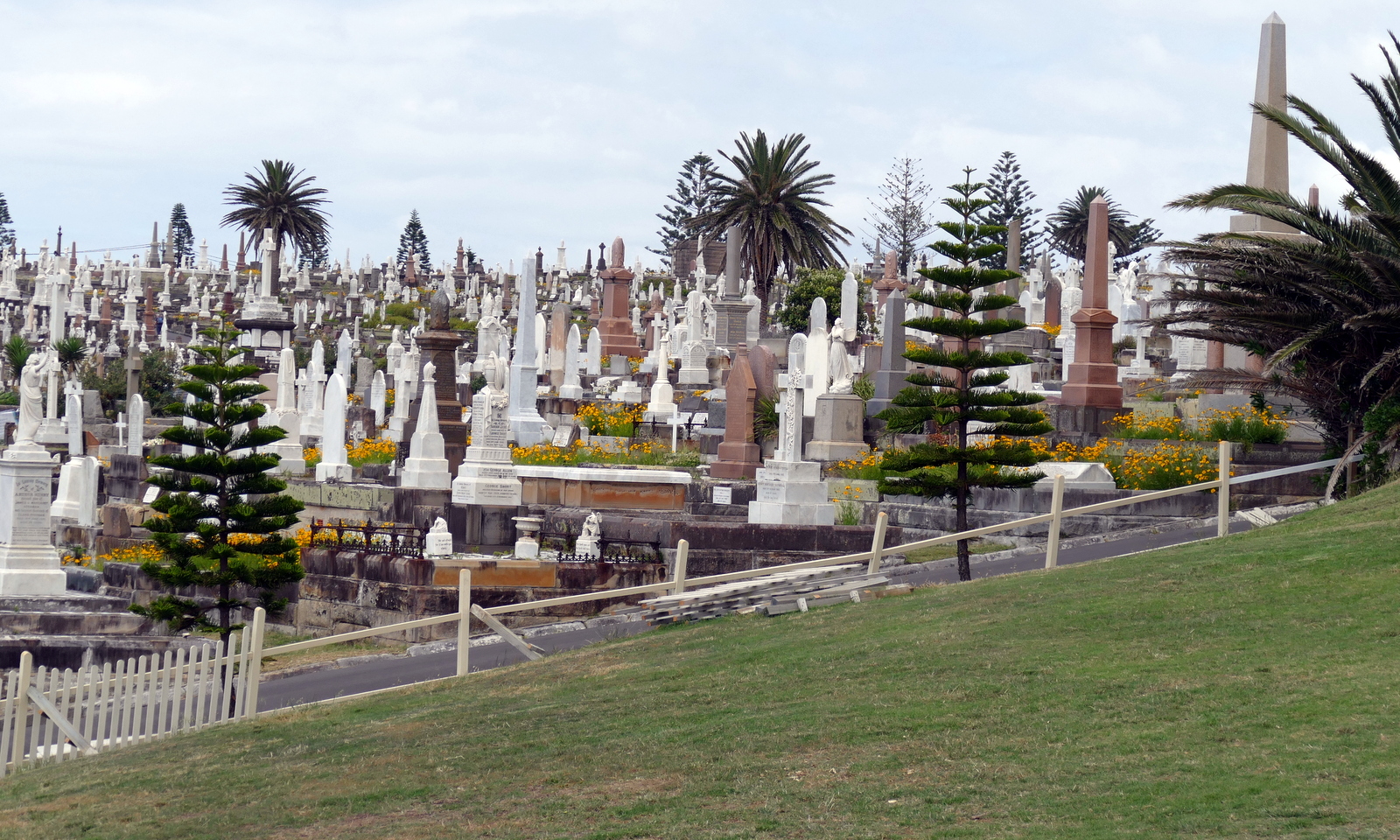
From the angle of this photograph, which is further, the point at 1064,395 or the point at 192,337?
the point at 192,337

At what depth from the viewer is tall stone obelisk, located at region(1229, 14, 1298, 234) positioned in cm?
2686

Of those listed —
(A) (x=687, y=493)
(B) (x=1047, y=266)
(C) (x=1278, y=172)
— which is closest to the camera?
(A) (x=687, y=493)

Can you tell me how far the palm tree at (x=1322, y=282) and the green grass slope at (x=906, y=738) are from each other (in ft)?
17.9

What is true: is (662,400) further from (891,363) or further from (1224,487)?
(1224,487)

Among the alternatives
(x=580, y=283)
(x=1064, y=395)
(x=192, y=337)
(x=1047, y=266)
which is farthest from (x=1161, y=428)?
(x=580, y=283)

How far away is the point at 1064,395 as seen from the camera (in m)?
26.9

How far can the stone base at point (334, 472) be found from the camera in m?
29.4

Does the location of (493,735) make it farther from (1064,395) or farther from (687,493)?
(1064,395)

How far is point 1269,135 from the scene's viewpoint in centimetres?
2778

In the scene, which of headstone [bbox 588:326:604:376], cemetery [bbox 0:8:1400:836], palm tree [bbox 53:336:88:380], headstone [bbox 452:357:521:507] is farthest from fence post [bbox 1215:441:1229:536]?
palm tree [bbox 53:336:88:380]

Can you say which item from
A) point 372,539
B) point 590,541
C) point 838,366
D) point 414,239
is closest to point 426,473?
point 372,539

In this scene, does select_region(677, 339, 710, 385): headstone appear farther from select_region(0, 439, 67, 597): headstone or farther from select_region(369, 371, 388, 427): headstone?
select_region(0, 439, 67, 597): headstone

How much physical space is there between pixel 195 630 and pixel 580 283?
219 feet

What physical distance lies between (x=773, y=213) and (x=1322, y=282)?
37.9m
